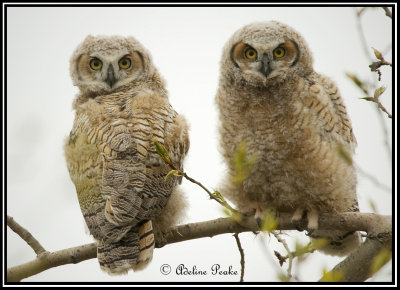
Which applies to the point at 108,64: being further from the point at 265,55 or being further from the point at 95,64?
the point at 265,55

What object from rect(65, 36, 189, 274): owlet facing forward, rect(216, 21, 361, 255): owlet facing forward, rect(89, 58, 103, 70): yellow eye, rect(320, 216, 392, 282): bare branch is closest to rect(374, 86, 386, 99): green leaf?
rect(320, 216, 392, 282): bare branch

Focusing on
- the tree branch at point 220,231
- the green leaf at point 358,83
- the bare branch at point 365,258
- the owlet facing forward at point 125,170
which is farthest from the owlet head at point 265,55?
the green leaf at point 358,83

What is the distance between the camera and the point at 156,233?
123 inches

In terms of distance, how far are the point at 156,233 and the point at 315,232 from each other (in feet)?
3.24

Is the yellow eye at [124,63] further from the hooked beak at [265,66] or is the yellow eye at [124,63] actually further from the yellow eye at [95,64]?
the hooked beak at [265,66]

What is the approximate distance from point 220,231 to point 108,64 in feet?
4.99

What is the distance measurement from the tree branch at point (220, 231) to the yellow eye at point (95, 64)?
4.34 ft

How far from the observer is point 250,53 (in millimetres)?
3207

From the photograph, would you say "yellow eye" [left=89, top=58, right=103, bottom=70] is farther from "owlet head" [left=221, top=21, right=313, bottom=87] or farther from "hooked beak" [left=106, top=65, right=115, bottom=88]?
"owlet head" [left=221, top=21, right=313, bottom=87]

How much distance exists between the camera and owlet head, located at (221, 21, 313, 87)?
3094mm

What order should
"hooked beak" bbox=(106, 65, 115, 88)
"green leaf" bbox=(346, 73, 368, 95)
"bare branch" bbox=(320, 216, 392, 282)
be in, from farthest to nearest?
"hooked beak" bbox=(106, 65, 115, 88) < "bare branch" bbox=(320, 216, 392, 282) < "green leaf" bbox=(346, 73, 368, 95)

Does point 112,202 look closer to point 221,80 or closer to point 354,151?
Answer: point 221,80

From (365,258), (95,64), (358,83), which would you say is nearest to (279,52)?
(95,64)

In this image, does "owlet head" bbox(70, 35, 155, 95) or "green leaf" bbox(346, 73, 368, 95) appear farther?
"owlet head" bbox(70, 35, 155, 95)
